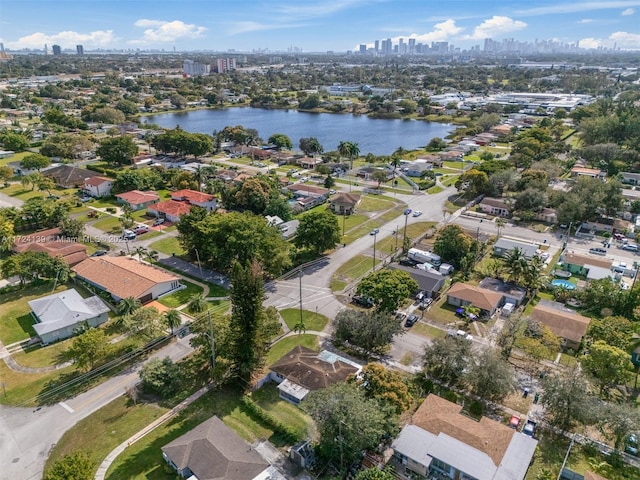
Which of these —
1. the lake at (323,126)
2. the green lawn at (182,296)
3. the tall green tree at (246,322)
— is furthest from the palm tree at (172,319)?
the lake at (323,126)

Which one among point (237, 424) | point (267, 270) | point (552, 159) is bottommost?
point (237, 424)

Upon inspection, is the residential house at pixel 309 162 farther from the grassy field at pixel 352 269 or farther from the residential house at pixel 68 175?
the grassy field at pixel 352 269

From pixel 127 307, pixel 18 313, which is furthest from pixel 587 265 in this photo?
pixel 18 313

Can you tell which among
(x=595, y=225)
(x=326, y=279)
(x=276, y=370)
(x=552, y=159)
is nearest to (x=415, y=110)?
(x=552, y=159)

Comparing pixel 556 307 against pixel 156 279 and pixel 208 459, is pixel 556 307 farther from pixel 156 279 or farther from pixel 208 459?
pixel 156 279

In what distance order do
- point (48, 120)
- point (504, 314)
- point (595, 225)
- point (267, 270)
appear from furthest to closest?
point (48, 120) → point (595, 225) → point (267, 270) → point (504, 314)
